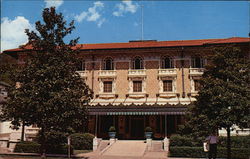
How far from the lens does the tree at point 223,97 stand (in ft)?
43.0

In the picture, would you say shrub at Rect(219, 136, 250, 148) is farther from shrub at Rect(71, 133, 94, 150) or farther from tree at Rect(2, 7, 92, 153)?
tree at Rect(2, 7, 92, 153)

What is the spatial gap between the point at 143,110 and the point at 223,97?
10276mm

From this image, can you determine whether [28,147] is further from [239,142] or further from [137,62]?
[239,142]

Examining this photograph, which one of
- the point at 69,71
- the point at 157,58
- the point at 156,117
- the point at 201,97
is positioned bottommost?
the point at 156,117

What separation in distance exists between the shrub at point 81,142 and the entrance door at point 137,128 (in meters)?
6.45

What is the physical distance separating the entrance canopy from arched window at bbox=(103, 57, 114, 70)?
5.58 meters

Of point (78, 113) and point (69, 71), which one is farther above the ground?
point (69, 71)

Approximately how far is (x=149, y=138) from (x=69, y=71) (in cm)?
1188

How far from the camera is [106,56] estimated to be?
27.5 m

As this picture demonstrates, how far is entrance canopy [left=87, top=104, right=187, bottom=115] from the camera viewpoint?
22266mm

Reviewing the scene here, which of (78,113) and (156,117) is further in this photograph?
(156,117)

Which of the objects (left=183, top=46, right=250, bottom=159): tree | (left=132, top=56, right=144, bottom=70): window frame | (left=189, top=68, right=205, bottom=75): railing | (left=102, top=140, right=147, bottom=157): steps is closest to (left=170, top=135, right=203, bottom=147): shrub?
(left=102, top=140, right=147, bottom=157): steps

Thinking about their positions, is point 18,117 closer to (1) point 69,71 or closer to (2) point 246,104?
(1) point 69,71

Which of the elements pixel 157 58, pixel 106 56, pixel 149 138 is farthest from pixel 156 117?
pixel 106 56
